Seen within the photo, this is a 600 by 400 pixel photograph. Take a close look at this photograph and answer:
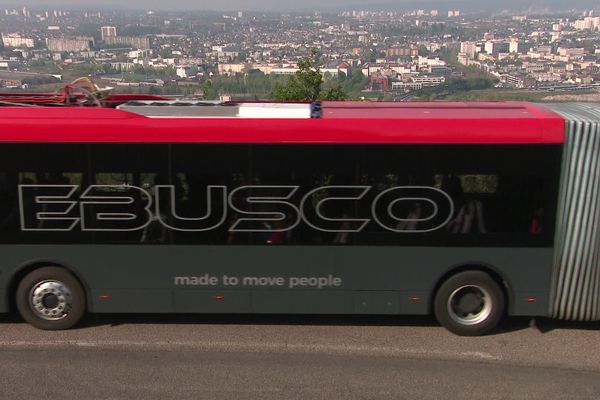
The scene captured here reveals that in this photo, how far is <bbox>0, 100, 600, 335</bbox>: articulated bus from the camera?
21.3ft

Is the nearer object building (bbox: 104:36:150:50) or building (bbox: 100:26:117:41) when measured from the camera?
building (bbox: 104:36:150:50)

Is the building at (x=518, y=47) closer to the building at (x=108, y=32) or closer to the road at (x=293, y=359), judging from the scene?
the building at (x=108, y=32)

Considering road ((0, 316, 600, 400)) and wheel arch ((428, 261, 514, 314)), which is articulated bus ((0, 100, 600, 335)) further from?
road ((0, 316, 600, 400))

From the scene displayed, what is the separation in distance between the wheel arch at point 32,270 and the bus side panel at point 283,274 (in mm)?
28

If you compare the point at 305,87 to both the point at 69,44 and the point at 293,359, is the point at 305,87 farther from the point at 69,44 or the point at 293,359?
the point at 69,44

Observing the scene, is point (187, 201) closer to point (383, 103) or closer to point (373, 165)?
point (373, 165)

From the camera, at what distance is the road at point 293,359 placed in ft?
19.0

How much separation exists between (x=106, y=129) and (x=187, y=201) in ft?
3.69

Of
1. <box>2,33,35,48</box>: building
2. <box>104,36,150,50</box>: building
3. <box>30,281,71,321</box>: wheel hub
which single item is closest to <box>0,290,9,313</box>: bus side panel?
<box>30,281,71,321</box>: wheel hub

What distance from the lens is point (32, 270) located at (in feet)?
22.7

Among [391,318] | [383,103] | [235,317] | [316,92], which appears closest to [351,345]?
[391,318]

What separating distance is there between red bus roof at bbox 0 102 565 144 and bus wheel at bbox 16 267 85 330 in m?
1.52

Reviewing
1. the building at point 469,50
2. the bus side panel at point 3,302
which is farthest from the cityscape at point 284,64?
the bus side panel at point 3,302

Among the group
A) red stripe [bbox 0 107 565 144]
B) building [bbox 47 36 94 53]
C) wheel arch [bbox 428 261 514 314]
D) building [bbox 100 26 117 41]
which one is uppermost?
building [bbox 100 26 117 41]
